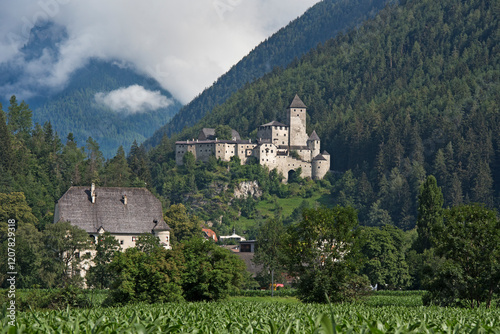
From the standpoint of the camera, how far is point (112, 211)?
12025 cm

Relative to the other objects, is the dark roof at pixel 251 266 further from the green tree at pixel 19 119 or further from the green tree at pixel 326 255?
the green tree at pixel 19 119

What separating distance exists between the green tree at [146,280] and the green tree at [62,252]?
100 feet

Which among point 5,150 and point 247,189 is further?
point 247,189

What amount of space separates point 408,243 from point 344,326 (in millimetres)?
111007

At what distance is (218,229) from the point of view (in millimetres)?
179250

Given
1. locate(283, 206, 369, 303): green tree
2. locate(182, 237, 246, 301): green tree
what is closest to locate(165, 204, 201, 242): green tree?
locate(182, 237, 246, 301): green tree

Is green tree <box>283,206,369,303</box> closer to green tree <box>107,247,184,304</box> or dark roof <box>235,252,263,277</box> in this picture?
green tree <box>107,247,184,304</box>

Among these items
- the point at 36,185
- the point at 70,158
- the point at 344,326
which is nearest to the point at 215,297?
the point at 344,326

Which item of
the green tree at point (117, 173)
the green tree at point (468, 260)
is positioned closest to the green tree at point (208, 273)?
the green tree at point (468, 260)

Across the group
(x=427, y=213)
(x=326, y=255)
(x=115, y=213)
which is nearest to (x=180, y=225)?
(x=115, y=213)

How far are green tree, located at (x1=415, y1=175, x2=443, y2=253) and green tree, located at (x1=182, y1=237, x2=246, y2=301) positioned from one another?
54055 mm

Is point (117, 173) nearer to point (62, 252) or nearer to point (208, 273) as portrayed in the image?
point (62, 252)

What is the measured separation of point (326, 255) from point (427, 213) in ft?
187

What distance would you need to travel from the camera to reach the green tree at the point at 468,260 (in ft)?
176
